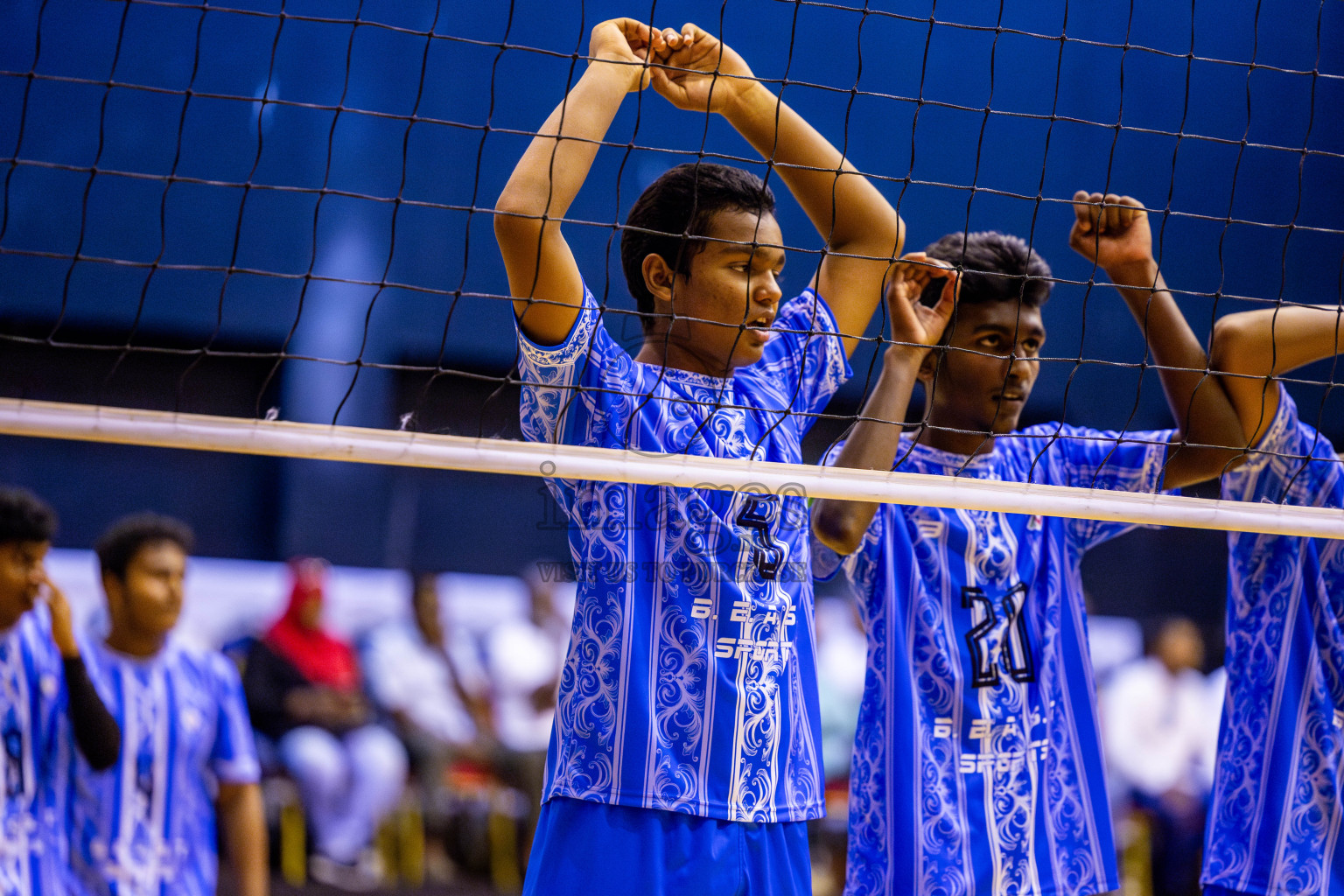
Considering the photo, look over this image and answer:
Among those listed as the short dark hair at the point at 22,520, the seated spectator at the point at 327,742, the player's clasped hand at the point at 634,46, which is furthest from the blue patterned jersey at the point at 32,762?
the seated spectator at the point at 327,742

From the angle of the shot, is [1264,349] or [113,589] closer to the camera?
[1264,349]

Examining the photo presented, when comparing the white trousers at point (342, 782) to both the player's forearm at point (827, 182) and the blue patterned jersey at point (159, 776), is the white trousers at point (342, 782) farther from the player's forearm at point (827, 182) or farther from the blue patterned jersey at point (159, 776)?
the player's forearm at point (827, 182)

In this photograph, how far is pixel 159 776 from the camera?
8.01ft

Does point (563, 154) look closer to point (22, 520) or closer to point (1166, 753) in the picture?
point (22, 520)

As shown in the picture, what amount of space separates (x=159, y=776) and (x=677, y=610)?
1474 millimetres

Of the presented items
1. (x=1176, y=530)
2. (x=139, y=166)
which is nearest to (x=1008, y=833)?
(x=139, y=166)

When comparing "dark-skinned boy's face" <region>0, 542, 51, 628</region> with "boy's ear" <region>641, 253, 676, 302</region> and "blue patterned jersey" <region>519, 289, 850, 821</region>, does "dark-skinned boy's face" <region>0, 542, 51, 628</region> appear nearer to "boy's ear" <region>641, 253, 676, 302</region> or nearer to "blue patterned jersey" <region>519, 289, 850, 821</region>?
"blue patterned jersey" <region>519, 289, 850, 821</region>

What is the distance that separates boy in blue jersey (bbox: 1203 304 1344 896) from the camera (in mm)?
1832

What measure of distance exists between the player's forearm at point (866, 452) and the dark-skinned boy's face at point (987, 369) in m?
0.22

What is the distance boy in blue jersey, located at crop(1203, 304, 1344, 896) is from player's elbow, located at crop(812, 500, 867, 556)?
2.33ft

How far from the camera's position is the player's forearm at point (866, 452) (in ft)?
5.74

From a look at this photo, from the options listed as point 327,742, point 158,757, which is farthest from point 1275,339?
point 327,742

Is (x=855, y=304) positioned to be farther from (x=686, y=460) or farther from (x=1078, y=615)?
(x=1078, y=615)

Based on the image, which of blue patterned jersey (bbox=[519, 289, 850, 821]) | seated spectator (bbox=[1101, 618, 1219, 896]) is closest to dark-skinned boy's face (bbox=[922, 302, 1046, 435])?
blue patterned jersey (bbox=[519, 289, 850, 821])
